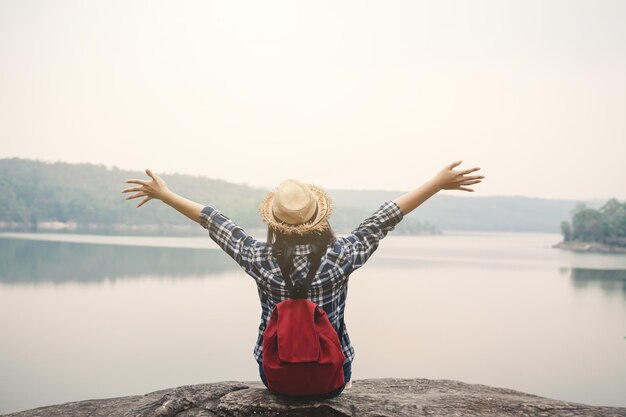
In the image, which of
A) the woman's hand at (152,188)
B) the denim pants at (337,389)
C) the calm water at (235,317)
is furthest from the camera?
the calm water at (235,317)

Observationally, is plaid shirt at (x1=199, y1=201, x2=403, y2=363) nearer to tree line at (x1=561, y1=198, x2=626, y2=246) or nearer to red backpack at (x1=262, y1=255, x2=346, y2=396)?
red backpack at (x1=262, y1=255, x2=346, y2=396)

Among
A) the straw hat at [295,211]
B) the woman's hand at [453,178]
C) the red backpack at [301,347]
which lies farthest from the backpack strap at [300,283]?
the woman's hand at [453,178]

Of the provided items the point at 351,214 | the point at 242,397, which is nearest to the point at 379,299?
the point at 242,397

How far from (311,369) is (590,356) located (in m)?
12.2

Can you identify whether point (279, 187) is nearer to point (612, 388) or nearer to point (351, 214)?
point (612, 388)

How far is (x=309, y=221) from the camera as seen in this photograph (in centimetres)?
249

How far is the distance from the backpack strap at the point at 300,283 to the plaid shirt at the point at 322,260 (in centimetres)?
2

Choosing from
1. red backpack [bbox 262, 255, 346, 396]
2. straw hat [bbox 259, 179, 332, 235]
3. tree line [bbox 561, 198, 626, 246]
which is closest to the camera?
red backpack [bbox 262, 255, 346, 396]

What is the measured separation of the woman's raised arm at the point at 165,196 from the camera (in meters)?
2.69

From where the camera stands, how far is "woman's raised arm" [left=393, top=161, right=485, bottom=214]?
8.73 feet

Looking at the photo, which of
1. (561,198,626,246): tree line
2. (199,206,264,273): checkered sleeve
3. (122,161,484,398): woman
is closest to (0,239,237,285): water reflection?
(199,206,264,273): checkered sleeve

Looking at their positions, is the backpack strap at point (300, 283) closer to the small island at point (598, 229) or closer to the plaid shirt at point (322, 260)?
the plaid shirt at point (322, 260)

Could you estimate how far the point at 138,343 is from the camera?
40.4 feet

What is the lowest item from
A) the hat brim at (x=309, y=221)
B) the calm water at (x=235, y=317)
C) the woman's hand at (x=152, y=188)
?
the calm water at (x=235, y=317)
